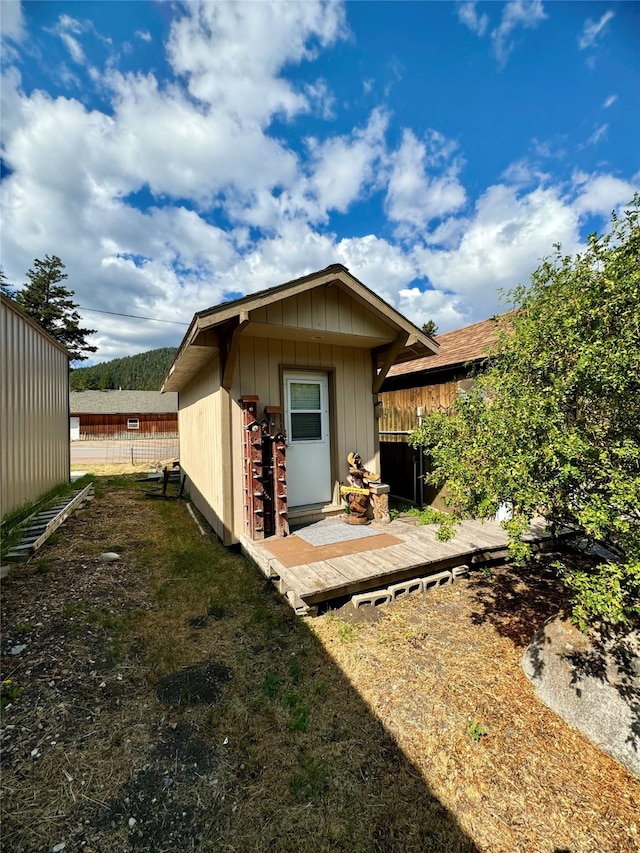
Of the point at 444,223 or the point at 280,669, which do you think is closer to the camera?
the point at 280,669

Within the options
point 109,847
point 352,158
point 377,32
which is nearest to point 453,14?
point 377,32

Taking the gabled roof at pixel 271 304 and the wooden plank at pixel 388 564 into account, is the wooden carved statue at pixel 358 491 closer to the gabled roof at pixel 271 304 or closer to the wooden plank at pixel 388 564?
the wooden plank at pixel 388 564

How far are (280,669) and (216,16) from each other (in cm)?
885

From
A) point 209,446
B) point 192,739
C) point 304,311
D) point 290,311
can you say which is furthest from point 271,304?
point 192,739

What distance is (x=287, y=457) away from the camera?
5.50 m

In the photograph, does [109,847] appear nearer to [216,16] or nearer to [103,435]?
[216,16]

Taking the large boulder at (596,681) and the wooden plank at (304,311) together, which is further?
the wooden plank at (304,311)

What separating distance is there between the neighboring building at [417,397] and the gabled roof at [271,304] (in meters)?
0.96

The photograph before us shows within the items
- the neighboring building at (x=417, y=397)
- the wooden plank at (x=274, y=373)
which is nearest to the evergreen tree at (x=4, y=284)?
the wooden plank at (x=274, y=373)

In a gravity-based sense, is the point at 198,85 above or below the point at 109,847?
above

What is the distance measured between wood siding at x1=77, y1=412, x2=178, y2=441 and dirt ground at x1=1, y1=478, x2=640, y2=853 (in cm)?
2959

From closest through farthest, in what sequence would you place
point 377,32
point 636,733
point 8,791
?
point 8,791, point 636,733, point 377,32

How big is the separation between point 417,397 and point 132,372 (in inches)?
3368

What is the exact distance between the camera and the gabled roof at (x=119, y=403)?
30.3m
